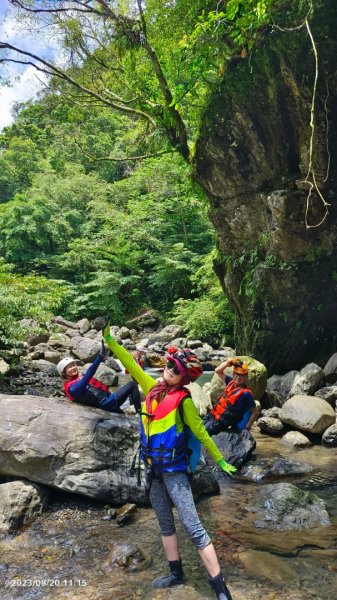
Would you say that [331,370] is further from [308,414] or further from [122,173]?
[122,173]

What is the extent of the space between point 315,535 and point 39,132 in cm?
4926

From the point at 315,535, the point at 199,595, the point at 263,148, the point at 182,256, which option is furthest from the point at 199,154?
the point at 182,256

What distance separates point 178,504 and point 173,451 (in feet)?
1.32

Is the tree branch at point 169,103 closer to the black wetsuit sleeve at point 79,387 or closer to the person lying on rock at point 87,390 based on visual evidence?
the person lying on rock at point 87,390

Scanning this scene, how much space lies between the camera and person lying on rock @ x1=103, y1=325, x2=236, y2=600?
3145 millimetres

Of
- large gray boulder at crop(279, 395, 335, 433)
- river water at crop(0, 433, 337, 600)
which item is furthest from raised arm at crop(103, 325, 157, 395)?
large gray boulder at crop(279, 395, 335, 433)

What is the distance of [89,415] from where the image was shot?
17.2 feet

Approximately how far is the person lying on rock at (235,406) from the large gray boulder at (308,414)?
53.0 inches

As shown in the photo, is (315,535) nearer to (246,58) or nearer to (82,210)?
(246,58)

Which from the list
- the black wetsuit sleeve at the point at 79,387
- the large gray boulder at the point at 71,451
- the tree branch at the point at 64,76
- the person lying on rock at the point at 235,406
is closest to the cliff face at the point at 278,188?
the tree branch at the point at 64,76

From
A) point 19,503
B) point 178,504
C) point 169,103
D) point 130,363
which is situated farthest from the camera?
point 169,103

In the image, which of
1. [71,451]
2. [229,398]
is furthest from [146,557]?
[229,398]

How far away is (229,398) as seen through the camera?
6.46 metres

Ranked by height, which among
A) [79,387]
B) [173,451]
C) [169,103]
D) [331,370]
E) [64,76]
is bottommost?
[331,370]
